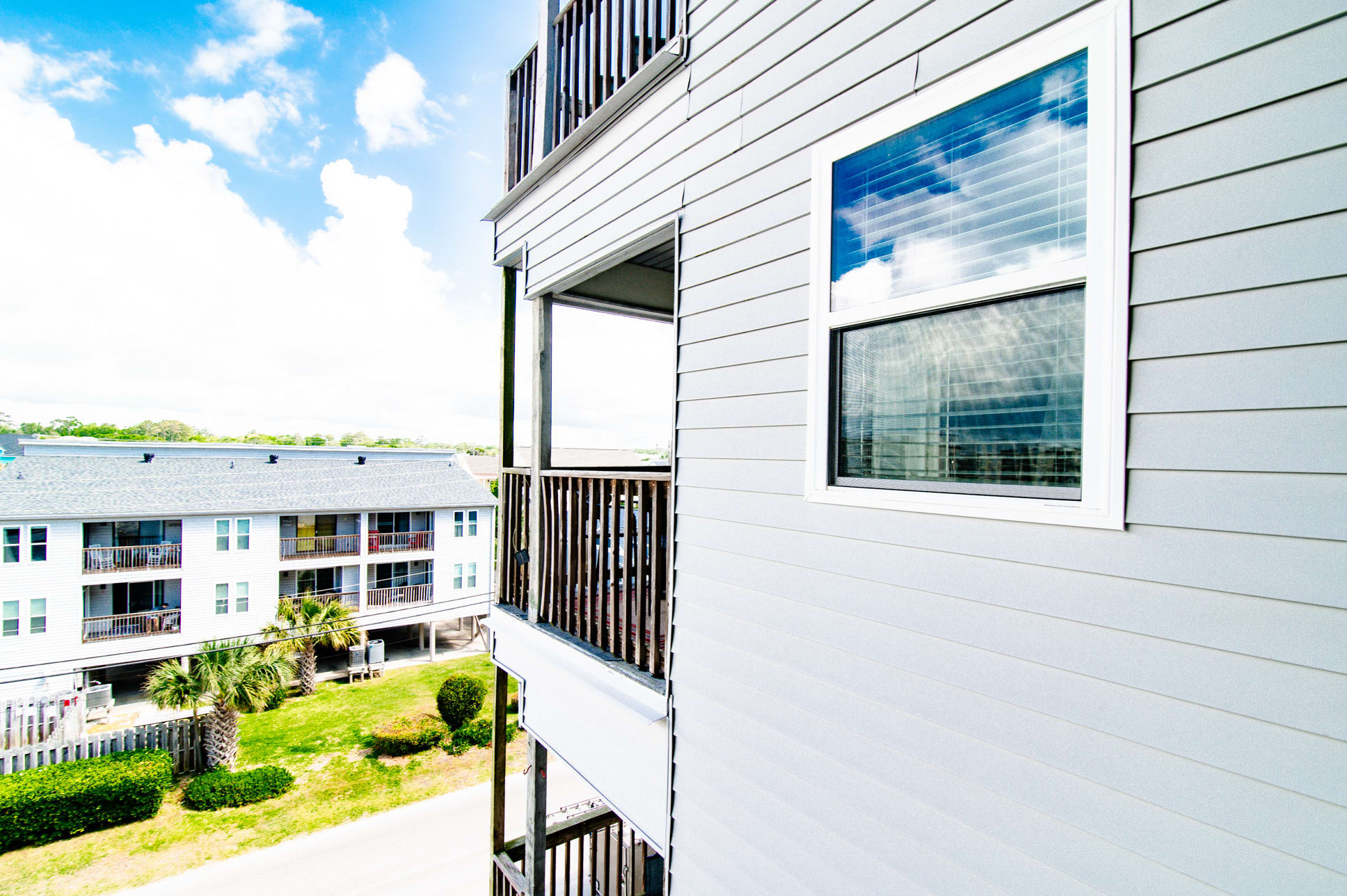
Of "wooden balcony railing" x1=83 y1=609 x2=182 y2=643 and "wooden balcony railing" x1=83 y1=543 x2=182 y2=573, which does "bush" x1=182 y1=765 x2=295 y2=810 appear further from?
"wooden balcony railing" x1=83 y1=543 x2=182 y2=573

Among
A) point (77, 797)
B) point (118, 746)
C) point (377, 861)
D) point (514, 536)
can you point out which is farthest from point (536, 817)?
point (118, 746)

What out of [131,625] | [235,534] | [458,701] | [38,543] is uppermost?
Answer: [38,543]

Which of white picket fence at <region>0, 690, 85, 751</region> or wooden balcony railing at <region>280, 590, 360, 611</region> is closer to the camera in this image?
white picket fence at <region>0, 690, 85, 751</region>

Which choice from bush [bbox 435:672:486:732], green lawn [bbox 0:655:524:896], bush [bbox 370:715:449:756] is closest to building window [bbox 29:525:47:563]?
green lawn [bbox 0:655:524:896]

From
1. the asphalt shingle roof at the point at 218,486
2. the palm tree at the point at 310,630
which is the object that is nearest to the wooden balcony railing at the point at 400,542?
the asphalt shingle roof at the point at 218,486

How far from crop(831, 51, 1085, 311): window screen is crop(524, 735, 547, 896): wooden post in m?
3.87

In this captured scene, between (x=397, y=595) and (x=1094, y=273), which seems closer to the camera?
(x=1094, y=273)

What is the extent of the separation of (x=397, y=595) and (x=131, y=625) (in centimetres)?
681

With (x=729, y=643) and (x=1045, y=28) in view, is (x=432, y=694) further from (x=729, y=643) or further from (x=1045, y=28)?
(x=1045, y=28)

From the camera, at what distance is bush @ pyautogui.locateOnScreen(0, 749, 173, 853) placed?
9.40 m

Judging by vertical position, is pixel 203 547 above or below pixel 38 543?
below

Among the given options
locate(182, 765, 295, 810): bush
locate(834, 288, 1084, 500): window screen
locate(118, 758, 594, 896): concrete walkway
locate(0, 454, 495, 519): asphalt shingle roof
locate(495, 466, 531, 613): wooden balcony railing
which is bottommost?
locate(182, 765, 295, 810): bush

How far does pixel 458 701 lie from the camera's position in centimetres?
1327

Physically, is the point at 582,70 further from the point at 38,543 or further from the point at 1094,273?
the point at 38,543
